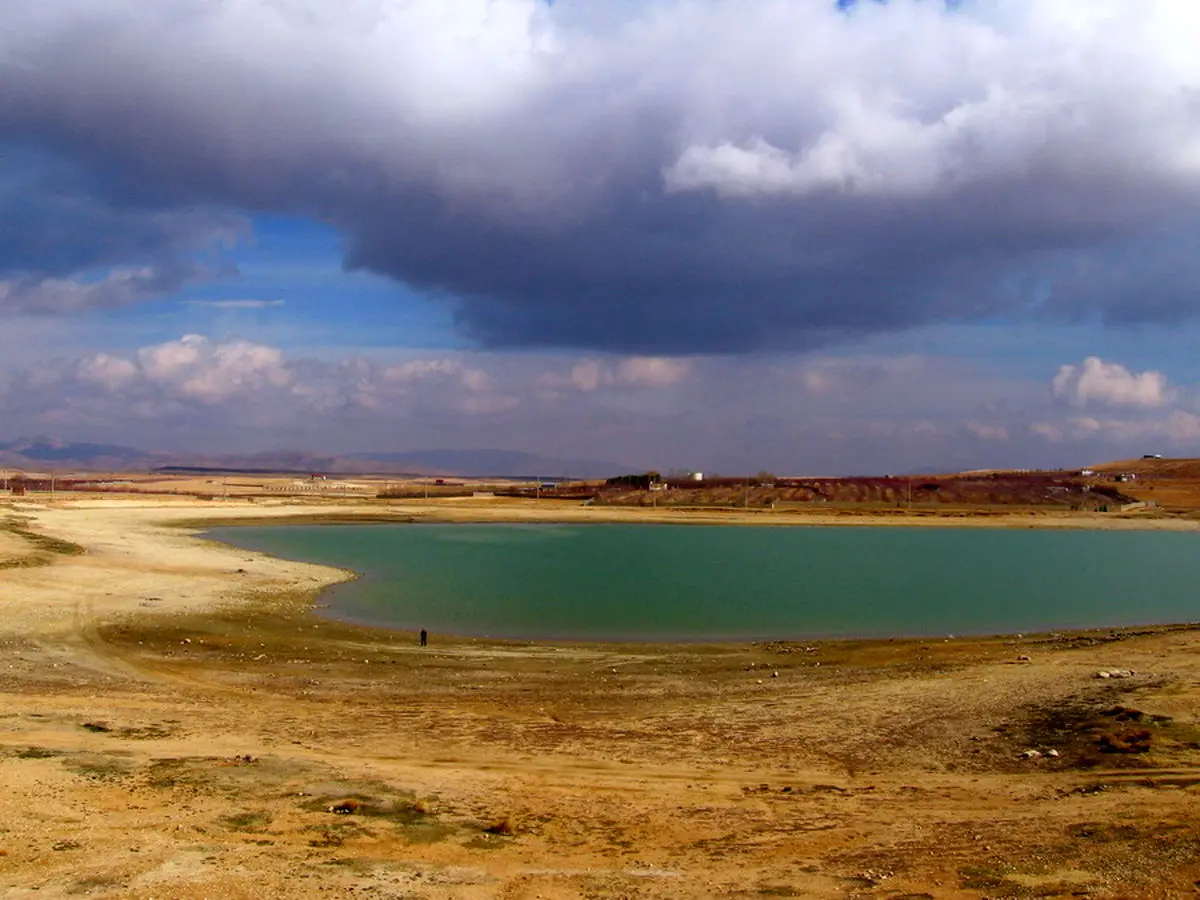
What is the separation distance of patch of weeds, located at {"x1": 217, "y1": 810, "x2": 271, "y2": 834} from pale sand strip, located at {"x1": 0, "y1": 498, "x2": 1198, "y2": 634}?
18421 millimetres

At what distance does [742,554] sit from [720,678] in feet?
155

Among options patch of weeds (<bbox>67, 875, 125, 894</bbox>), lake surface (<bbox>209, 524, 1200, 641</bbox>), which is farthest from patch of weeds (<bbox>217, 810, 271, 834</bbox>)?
lake surface (<bbox>209, 524, 1200, 641</bbox>)

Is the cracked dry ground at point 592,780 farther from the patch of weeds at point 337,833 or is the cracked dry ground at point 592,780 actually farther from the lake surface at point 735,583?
the lake surface at point 735,583

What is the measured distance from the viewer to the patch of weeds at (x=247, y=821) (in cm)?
1134

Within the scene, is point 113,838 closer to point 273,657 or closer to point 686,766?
point 686,766

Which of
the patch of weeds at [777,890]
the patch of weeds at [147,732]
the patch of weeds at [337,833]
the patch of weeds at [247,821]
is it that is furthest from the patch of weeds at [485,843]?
the patch of weeds at [147,732]

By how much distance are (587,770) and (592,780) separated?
1.82 ft

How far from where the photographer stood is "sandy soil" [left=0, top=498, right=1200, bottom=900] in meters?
10.2

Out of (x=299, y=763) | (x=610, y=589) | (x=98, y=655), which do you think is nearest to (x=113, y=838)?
(x=299, y=763)

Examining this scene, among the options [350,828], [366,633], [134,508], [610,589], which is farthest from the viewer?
[134,508]

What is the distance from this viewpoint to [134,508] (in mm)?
108438

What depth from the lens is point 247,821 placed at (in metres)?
11.6

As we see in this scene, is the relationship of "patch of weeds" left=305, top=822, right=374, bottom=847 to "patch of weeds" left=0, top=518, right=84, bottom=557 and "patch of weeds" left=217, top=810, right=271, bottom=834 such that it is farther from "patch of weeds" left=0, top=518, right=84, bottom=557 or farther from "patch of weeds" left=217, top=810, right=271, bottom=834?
"patch of weeds" left=0, top=518, right=84, bottom=557

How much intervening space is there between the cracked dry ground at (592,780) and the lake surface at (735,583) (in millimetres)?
10720
